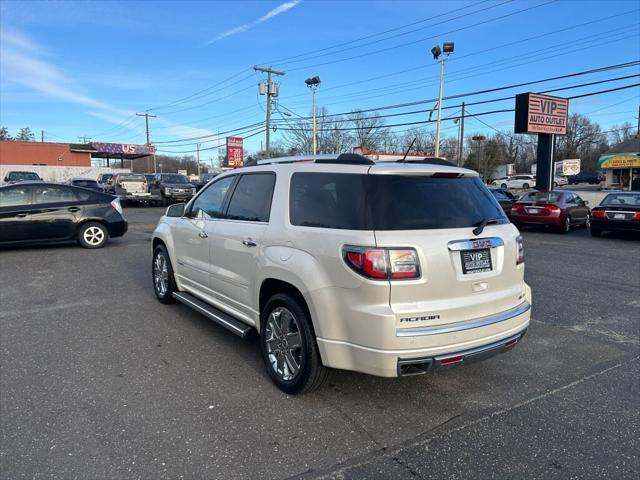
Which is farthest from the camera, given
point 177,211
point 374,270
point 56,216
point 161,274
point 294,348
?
point 56,216

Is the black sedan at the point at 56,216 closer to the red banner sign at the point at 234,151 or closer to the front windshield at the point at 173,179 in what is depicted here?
the front windshield at the point at 173,179

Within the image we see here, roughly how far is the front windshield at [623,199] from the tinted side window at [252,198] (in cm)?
1325

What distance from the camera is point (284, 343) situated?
12.2ft

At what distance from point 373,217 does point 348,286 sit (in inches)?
19.2

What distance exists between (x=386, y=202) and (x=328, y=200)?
0.47 metres

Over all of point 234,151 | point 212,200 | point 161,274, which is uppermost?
point 234,151

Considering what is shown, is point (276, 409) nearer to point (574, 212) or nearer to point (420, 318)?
point (420, 318)

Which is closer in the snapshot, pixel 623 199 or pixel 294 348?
pixel 294 348

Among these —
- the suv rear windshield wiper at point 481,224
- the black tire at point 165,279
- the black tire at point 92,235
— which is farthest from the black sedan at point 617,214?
the black tire at point 92,235

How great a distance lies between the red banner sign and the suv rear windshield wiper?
125 ft

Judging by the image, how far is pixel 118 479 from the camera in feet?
8.73

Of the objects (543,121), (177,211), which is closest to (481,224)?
(177,211)

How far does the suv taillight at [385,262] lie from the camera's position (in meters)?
3.04

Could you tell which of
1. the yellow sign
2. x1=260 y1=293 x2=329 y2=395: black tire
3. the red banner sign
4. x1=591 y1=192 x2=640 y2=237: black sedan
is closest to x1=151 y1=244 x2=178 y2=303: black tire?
x1=260 y1=293 x2=329 y2=395: black tire
